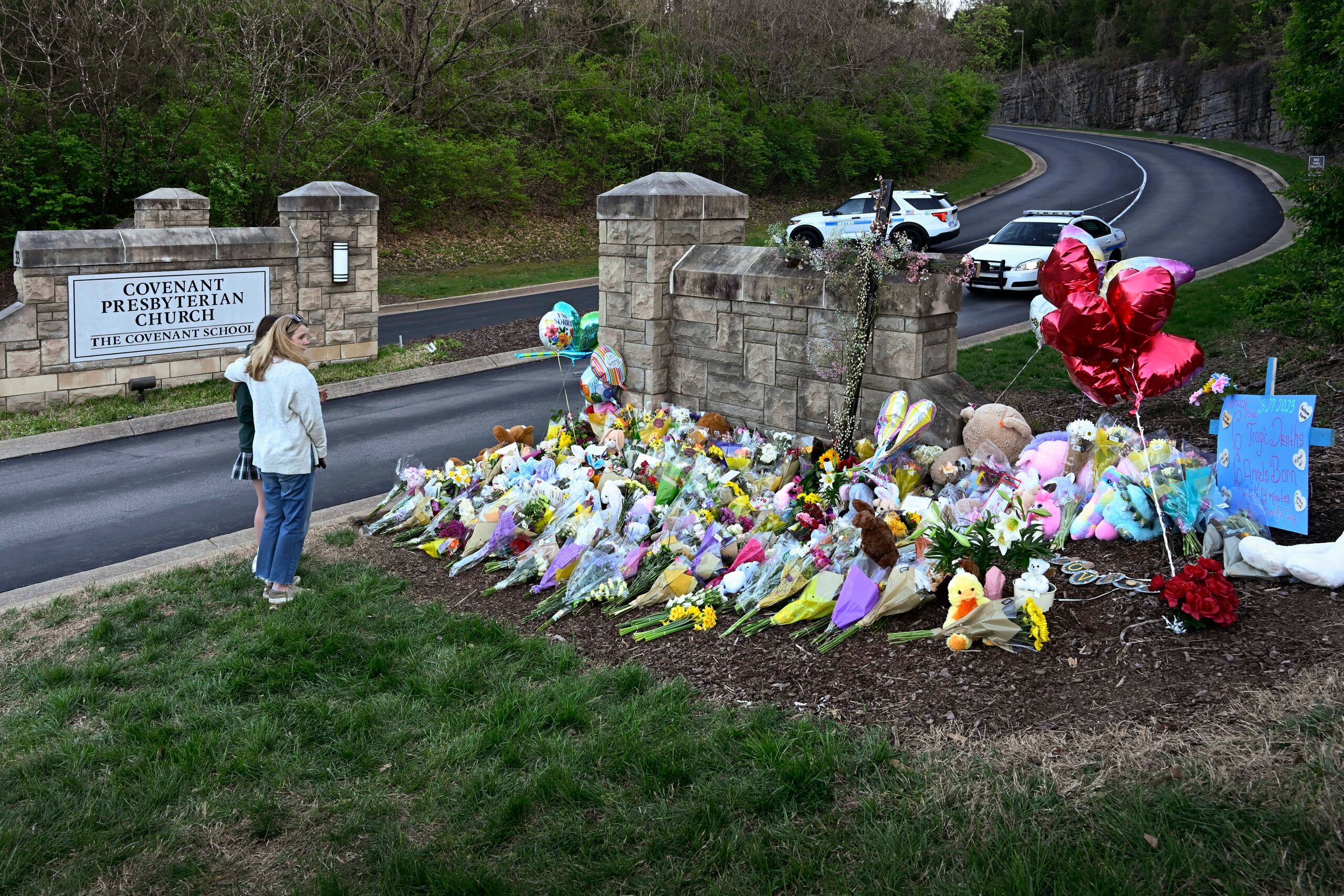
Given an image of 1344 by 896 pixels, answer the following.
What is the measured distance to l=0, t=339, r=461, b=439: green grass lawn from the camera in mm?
11570

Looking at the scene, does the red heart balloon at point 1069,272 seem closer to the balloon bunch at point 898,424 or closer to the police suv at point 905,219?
the balloon bunch at point 898,424

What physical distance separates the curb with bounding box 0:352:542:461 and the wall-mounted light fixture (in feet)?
4.70

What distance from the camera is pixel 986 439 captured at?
6.80 m

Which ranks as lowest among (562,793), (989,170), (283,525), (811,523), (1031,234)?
(562,793)

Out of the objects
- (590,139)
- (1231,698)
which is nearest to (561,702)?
(1231,698)

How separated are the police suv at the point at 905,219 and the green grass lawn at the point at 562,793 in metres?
19.3

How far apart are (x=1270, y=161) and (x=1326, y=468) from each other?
35.6m

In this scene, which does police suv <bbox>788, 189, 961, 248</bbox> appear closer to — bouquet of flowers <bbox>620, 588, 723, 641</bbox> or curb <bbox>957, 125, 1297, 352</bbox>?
curb <bbox>957, 125, 1297, 352</bbox>

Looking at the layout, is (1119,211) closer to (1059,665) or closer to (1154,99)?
(1059,665)

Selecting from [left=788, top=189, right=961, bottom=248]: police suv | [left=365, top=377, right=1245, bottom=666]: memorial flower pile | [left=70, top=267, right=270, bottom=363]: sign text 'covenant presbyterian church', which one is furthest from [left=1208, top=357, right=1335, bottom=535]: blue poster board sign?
[left=788, top=189, right=961, bottom=248]: police suv

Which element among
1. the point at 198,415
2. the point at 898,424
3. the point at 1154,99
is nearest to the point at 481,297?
the point at 198,415

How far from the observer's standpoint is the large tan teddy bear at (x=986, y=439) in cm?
679

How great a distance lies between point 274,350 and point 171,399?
23.7 ft

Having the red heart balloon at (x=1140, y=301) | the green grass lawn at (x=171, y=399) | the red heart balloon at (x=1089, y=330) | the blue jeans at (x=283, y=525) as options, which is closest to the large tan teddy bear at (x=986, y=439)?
the red heart balloon at (x=1089, y=330)
